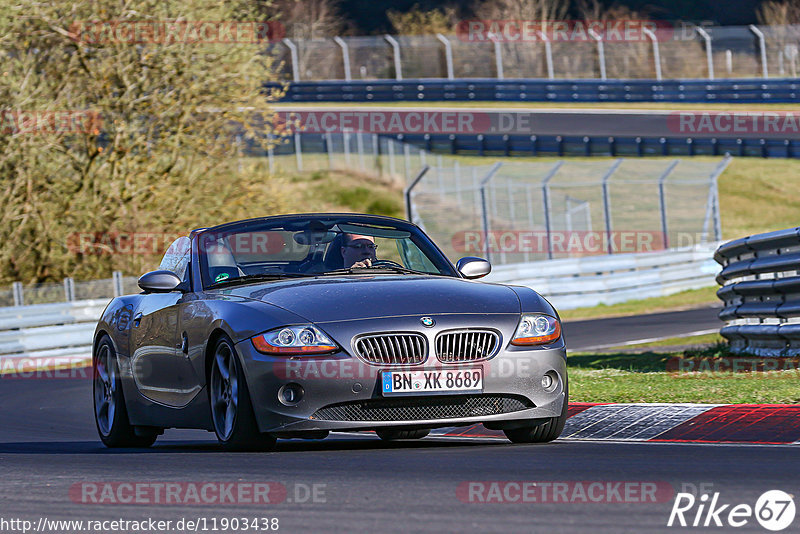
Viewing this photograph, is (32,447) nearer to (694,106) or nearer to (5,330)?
(5,330)

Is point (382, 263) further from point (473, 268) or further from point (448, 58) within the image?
point (448, 58)

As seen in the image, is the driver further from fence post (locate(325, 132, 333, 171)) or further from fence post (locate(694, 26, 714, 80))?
fence post (locate(694, 26, 714, 80))

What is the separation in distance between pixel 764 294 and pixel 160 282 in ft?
19.3

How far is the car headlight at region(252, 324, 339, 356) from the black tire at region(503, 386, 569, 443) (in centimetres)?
129

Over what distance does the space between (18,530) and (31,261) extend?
2146 cm

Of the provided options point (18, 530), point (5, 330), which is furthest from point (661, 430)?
point (5, 330)

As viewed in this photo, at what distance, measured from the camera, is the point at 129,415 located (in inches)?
367

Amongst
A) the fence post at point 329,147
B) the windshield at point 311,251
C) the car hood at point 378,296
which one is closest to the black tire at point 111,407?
the windshield at point 311,251

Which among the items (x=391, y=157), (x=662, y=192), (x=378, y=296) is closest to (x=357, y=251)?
(x=378, y=296)

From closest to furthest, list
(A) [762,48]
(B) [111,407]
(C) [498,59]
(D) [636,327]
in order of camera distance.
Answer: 1. (B) [111,407]
2. (D) [636,327]
3. (A) [762,48]
4. (C) [498,59]

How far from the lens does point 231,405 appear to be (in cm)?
766

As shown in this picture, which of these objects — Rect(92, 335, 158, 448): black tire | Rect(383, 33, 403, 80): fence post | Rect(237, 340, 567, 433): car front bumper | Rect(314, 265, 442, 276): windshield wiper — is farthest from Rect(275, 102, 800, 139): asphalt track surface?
Rect(237, 340, 567, 433): car front bumper

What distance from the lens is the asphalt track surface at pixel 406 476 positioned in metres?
5.22

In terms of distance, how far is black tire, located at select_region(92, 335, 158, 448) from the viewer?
9.38 meters
